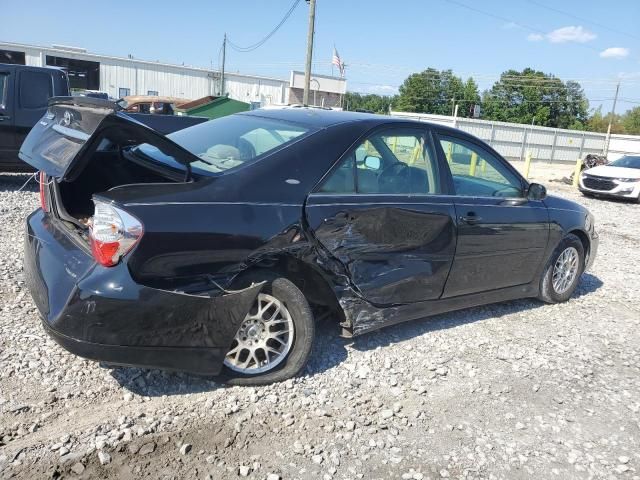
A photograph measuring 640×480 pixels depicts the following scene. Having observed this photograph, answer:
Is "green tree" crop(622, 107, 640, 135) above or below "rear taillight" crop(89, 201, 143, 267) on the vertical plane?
above

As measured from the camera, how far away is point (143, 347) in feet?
9.13

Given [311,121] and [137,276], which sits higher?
[311,121]

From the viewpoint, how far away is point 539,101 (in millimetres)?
77438

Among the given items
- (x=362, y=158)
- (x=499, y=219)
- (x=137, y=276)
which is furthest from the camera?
(x=499, y=219)

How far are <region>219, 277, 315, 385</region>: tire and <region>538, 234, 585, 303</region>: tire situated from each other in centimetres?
280

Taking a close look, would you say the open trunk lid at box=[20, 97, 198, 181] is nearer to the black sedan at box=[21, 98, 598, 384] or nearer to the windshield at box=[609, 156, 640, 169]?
the black sedan at box=[21, 98, 598, 384]

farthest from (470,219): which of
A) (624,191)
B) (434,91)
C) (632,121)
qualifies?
(632,121)

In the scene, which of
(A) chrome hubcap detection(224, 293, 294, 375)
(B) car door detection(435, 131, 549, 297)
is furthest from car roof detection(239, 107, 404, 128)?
(A) chrome hubcap detection(224, 293, 294, 375)

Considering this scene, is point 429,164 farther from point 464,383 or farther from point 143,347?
point 143,347

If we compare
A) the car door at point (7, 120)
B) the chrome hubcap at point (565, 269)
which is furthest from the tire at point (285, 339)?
the car door at point (7, 120)

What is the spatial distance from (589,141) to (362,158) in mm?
40826

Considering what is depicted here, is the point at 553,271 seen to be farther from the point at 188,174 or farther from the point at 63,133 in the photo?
the point at 63,133

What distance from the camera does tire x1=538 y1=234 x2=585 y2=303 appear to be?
516 centimetres

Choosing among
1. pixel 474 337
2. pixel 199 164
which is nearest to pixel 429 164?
pixel 474 337
